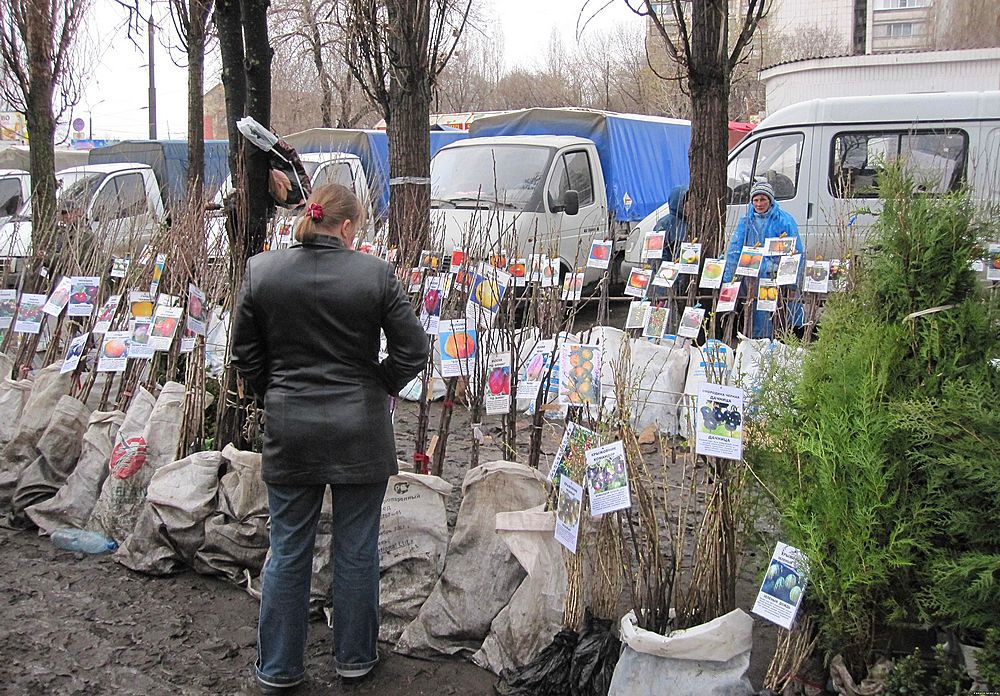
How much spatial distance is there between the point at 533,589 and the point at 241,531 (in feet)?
4.56

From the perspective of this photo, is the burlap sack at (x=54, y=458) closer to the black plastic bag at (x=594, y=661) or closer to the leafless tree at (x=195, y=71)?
the black plastic bag at (x=594, y=661)

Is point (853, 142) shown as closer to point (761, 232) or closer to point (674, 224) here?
point (674, 224)

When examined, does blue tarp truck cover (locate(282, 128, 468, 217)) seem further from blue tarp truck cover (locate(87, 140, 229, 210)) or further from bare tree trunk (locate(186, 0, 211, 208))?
bare tree trunk (locate(186, 0, 211, 208))

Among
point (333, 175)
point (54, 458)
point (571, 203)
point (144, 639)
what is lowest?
point (144, 639)

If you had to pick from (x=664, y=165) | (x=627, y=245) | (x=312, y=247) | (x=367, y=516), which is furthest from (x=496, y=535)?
(x=664, y=165)

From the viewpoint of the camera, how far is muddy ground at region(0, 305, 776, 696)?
3287 millimetres

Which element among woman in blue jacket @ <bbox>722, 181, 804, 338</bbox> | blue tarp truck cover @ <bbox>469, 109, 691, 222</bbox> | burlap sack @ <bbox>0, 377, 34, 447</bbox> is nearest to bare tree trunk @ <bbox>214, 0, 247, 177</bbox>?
burlap sack @ <bbox>0, 377, 34, 447</bbox>

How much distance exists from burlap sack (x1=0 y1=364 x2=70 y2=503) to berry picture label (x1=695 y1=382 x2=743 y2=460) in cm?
352

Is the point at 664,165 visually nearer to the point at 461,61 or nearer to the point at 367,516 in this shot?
the point at 367,516

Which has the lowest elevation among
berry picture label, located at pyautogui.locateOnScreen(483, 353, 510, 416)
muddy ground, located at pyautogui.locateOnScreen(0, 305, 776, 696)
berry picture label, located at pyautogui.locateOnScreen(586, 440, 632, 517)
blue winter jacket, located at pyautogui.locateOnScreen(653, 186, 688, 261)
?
muddy ground, located at pyautogui.locateOnScreen(0, 305, 776, 696)

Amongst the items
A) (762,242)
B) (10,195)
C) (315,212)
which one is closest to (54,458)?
(315,212)

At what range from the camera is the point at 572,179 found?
Result: 1083 centimetres

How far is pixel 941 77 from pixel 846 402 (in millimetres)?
Result: 18139

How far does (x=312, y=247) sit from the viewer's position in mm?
3150
